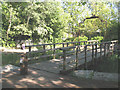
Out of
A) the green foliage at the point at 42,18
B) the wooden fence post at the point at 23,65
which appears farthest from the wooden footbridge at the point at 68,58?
the green foliage at the point at 42,18

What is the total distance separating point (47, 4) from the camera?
14.7 metres

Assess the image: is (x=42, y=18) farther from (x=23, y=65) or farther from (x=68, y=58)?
(x=23, y=65)

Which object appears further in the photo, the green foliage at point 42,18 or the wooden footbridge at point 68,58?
the green foliage at point 42,18

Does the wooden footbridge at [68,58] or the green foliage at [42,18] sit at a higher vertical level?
the green foliage at [42,18]

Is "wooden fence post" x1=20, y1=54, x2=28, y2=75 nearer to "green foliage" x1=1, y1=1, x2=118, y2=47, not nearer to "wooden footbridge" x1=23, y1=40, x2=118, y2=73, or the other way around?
"wooden footbridge" x1=23, y1=40, x2=118, y2=73

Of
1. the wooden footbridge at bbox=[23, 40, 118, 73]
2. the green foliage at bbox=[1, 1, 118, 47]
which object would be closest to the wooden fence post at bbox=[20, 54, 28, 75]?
the wooden footbridge at bbox=[23, 40, 118, 73]

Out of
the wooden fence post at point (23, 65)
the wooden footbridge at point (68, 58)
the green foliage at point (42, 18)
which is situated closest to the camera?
the wooden fence post at point (23, 65)

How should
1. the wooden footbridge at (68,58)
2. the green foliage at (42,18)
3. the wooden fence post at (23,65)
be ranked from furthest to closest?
the green foliage at (42,18) < the wooden footbridge at (68,58) < the wooden fence post at (23,65)

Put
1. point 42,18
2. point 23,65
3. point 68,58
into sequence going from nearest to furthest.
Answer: point 23,65 < point 68,58 < point 42,18

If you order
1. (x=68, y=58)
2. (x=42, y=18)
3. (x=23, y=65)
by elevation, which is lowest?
(x=68, y=58)

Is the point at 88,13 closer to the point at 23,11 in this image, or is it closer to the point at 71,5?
the point at 71,5

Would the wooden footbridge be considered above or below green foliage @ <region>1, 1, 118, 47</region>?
below

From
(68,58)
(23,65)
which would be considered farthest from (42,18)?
(23,65)

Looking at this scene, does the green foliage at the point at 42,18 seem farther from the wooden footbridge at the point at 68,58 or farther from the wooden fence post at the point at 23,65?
the wooden fence post at the point at 23,65
